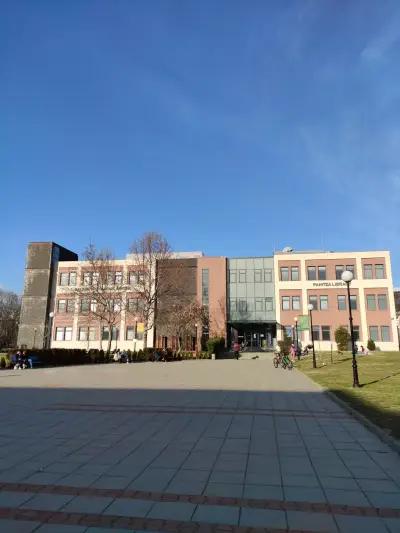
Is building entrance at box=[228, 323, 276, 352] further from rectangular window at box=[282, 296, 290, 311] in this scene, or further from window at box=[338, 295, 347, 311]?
window at box=[338, 295, 347, 311]

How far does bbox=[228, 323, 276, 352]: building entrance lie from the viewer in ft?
206

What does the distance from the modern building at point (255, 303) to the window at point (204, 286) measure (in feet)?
0.48

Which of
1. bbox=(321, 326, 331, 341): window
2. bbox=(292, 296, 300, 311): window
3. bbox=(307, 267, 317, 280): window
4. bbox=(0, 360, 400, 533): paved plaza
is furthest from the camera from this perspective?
bbox=(307, 267, 317, 280): window

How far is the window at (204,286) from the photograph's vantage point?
62.6 metres

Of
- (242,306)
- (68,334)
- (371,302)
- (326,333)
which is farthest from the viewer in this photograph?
(68,334)

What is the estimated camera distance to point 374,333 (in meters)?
57.7

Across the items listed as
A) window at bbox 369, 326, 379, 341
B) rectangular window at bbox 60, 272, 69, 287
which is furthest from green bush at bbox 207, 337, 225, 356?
rectangular window at bbox 60, 272, 69, 287

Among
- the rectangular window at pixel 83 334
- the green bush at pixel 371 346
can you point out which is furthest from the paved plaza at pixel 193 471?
the rectangular window at pixel 83 334

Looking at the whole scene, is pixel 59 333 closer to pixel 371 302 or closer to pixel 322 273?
pixel 322 273

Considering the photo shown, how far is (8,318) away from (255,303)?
163 ft

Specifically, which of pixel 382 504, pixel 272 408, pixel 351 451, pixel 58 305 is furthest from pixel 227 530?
pixel 58 305

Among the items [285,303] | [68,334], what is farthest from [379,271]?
[68,334]

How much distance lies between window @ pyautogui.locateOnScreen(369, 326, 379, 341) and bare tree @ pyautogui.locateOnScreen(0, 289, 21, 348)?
60.6 m

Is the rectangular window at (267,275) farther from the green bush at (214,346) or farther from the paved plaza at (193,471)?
the paved plaza at (193,471)
